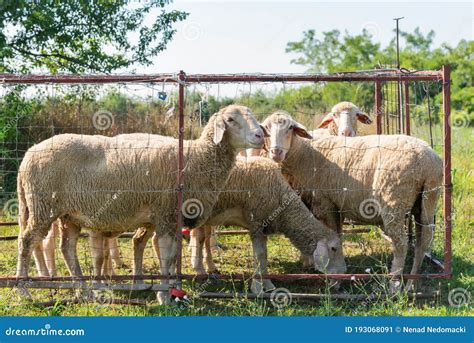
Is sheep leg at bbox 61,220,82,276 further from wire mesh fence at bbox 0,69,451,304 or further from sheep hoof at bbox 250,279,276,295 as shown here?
sheep hoof at bbox 250,279,276,295

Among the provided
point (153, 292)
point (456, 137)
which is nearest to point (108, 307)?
point (153, 292)

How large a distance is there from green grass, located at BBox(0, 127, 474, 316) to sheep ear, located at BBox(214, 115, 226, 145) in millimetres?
1526

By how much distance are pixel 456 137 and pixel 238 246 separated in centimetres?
1227

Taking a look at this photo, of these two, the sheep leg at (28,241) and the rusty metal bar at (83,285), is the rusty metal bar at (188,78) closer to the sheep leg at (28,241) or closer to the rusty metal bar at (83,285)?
the sheep leg at (28,241)

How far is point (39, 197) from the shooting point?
7039 millimetres

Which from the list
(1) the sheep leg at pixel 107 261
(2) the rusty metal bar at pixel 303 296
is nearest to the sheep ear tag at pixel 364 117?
(2) the rusty metal bar at pixel 303 296

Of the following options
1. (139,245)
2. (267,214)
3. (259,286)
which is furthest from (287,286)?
(139,245)

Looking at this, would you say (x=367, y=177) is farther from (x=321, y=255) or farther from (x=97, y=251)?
(x=97, y=251)

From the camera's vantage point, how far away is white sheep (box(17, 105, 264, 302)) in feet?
23.1

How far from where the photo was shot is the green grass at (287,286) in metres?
6.60

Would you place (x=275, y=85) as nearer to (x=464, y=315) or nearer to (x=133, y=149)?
(x=133, y=149)

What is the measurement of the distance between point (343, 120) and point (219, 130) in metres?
2.99

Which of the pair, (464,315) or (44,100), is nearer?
(464,315)

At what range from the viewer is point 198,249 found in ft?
26.8
